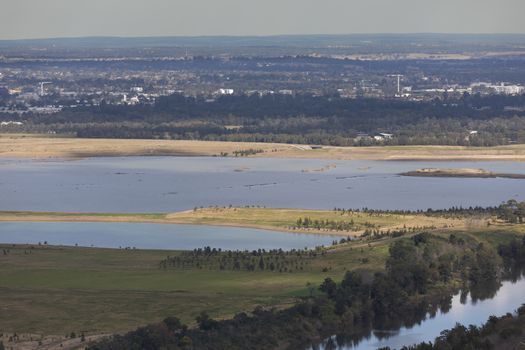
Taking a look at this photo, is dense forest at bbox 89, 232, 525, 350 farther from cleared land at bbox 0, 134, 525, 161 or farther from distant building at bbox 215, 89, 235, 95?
distant building at bbox 215, 89, 235, 95

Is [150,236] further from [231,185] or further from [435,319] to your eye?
[231,185]

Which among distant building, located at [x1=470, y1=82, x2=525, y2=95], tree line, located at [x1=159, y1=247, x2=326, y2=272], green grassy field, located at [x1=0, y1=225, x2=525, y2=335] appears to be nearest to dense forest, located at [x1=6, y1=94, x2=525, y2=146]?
distant building, located at [x1=470, y1=82, x2=525, y2=95]

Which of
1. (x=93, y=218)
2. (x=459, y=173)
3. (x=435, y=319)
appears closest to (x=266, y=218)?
(x=93, y=218)

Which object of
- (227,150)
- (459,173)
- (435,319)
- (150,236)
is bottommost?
(227,150)

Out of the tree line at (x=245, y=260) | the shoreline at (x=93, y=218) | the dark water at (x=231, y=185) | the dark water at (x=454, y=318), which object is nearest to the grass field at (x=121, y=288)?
the tree line at (x=245, y=260)

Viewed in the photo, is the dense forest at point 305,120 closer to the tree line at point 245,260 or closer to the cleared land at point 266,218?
the cleared land at point 266,218

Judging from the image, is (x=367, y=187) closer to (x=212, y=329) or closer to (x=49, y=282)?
(x=49, y=282)

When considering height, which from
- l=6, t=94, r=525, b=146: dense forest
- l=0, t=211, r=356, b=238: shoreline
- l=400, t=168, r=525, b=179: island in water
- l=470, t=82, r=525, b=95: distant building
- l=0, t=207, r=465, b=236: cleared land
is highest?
l=0, t=207, r=465, b=236: cleared land
